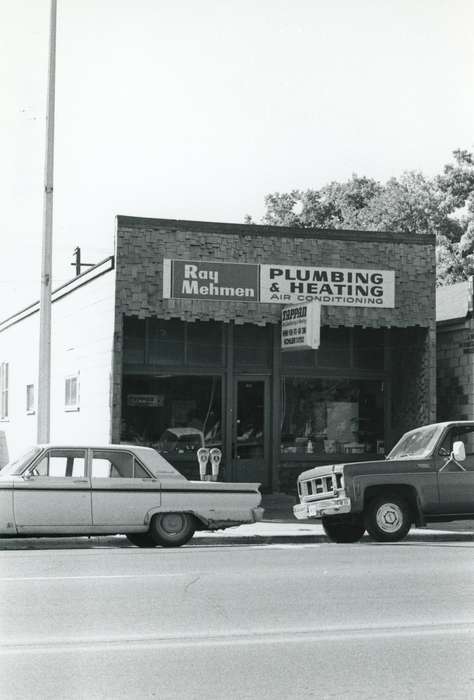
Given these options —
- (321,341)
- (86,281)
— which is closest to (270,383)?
(321,341)

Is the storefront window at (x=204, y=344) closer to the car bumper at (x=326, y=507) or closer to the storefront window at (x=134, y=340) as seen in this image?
the storefront window at (x=134, y=340)

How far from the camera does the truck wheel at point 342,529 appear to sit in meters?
15.6

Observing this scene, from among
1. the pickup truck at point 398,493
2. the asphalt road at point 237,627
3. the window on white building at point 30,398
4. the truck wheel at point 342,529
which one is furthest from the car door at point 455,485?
the window on white building at point 30,398

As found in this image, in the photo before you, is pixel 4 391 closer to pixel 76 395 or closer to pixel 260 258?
pixel 76 395

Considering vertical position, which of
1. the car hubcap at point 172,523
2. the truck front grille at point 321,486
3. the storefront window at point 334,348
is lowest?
the car hubcap at point 172,523

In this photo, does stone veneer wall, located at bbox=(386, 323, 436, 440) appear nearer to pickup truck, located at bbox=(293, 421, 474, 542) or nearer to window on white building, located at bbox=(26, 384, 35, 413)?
pickup truck, located at bbox=(293, 421, 474, 542)

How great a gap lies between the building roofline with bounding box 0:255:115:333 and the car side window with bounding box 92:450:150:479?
6.35 m

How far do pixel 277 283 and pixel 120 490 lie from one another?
745cm

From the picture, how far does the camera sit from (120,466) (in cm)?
1469

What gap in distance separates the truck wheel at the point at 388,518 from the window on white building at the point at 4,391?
17.7m

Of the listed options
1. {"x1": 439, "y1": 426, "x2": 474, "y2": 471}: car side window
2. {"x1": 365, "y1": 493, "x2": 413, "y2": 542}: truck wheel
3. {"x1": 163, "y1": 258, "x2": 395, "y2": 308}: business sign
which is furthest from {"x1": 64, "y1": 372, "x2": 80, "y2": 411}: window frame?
Result: {"x1": 439, "y1": 426, "x2": 474, "y2": 471}: car side window

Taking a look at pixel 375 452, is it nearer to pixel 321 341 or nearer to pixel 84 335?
pixel 321 341

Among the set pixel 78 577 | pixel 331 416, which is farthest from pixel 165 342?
pixel 78 577

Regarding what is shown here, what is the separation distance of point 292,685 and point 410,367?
16.2 metres
